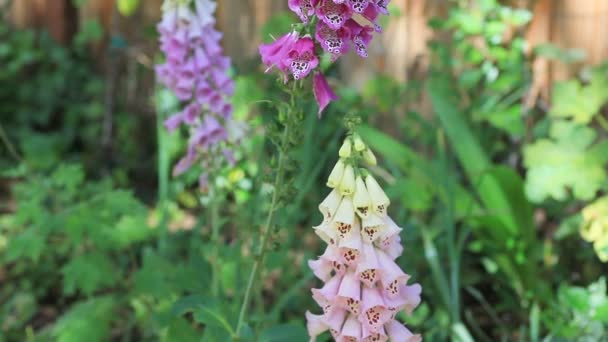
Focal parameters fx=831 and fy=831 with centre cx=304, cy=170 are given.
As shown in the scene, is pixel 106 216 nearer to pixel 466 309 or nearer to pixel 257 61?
pixel 466 309

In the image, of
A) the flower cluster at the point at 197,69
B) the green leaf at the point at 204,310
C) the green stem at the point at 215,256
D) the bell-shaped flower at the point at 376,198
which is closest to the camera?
the bell-shaped flower at the point at 376,198

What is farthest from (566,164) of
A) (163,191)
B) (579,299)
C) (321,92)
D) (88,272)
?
(88,272)

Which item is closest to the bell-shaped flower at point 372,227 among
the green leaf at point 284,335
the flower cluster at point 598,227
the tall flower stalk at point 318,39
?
the tall flower stalk at point 318,39

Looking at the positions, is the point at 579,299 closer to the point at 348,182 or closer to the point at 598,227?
the point at 598,227

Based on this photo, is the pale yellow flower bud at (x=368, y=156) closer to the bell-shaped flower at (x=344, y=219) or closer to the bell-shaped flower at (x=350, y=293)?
the bell-shaped flower at (x=344, y=219)

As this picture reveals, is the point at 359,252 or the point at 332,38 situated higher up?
the point at 332,38
